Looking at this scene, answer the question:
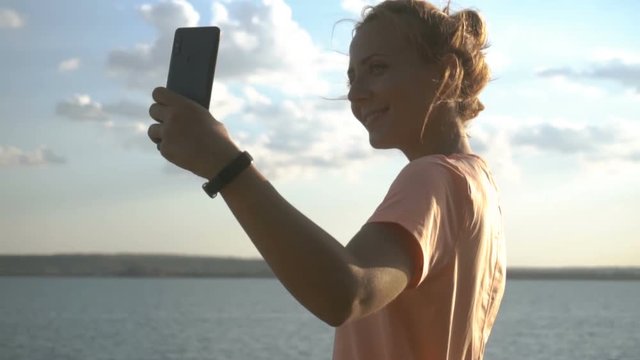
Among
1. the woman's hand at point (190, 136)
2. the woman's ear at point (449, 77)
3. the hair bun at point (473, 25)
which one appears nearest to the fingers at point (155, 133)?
the woman's hand at point (190, 136)

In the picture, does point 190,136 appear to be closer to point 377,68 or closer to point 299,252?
point 299,252

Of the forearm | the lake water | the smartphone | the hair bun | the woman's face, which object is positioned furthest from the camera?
the lake water

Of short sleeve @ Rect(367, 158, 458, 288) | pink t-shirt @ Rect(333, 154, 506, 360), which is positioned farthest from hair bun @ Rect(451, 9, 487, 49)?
short sleeve @ Rect(367, 158, 458, 288)

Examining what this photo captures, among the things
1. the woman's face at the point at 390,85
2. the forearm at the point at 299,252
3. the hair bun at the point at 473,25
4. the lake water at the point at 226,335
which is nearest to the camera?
the forearm at the point at 299,252

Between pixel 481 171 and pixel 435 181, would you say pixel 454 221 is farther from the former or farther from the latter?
pixel 481 171

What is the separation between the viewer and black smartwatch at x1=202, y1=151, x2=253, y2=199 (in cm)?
182

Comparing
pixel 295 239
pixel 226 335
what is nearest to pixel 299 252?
pixel 295 239

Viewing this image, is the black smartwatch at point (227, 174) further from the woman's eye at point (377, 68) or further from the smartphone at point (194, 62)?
the woman's eye at point (377, 68)

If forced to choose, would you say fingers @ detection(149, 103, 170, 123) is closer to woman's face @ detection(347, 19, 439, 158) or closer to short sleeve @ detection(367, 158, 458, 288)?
short sleeve @ detection(367, 158, 458, 288)

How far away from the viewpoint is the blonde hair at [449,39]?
233 cm

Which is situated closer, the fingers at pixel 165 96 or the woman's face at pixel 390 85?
the fingers at pixel 165 96

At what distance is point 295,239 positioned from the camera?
1746 mm

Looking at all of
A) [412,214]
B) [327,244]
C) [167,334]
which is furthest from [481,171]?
[167,334]

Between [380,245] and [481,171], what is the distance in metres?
0.48
